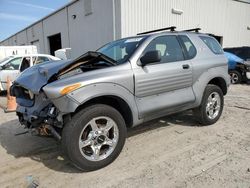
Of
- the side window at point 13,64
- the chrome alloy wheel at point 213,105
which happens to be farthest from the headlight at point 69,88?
the side window at point 13,64

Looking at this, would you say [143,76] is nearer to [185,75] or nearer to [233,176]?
[185,75]

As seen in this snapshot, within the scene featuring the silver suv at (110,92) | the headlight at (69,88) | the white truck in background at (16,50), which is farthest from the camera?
the white truck in background at (16,50)

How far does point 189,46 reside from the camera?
15.4 feet

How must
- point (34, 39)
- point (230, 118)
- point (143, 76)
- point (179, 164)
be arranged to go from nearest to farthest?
1. point (179, 164)
2. point (143, 76)
3. point (230, 118)
4. point (34, 39)

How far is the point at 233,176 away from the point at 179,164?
71 centimetres

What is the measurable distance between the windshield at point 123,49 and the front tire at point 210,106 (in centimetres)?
179

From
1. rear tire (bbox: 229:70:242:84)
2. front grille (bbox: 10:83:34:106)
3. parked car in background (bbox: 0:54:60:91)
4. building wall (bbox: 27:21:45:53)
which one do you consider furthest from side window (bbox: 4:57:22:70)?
building wall (bbox: 27:21:45:53)

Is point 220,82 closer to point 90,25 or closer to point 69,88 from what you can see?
point 69,88

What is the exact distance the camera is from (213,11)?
55.8ft

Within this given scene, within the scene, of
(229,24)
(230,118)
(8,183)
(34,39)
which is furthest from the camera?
(34,39)

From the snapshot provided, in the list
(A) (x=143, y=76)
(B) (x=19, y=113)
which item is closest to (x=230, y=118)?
(A) (x=143, y=76)

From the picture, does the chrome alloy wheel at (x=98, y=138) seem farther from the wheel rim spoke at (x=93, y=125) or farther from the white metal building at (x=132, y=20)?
the white metal building at (x=132, y=20)

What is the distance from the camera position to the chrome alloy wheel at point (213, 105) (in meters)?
5.04

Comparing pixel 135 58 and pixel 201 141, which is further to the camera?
pixel 201 141
